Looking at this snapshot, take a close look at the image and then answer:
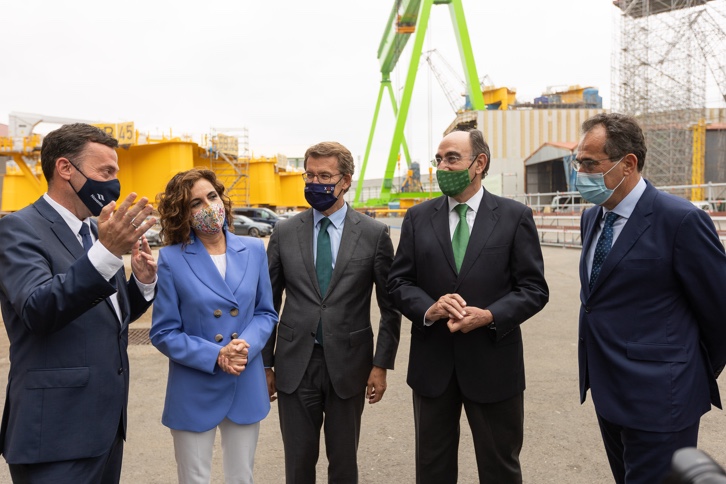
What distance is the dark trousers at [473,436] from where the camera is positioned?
257cm

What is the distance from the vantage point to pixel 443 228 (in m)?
2.70

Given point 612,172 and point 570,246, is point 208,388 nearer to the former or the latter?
point 612,172

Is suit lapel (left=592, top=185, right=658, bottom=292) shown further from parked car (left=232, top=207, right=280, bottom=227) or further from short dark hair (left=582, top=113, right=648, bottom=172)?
parked car (left=232, top=207, right=280, bottom=227)

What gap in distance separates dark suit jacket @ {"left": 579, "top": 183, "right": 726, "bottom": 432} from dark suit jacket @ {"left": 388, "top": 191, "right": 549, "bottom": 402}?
38 cm

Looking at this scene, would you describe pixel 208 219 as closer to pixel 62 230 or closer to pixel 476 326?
pixel 62 230

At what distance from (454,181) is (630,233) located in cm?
86

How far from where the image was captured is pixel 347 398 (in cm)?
274

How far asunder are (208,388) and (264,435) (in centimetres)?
182

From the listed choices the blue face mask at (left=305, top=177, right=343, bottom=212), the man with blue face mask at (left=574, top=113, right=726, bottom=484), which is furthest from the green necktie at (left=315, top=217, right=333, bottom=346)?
the man with blue face mask at (left=574, top=113, right=726, bottom=484)

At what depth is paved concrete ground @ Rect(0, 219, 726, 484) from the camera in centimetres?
331

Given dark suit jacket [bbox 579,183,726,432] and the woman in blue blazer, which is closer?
dark suit jacket [bbox 579,183,726,432]

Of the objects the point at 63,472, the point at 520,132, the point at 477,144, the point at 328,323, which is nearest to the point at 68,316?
the point at 63,472

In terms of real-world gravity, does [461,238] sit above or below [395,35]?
below

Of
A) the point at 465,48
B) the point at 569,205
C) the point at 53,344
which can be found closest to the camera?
the point at 53,344
